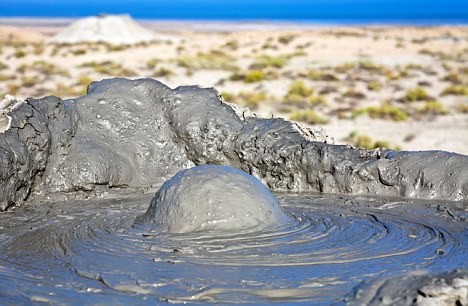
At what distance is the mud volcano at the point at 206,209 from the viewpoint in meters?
3.34

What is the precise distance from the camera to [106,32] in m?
33.5

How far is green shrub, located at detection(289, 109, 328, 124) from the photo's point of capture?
1255 centimetres

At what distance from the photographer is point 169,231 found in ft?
14.0

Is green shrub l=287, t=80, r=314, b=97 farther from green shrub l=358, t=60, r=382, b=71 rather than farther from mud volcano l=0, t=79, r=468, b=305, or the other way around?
mud volcano l=0, t=79, r=468, b=305

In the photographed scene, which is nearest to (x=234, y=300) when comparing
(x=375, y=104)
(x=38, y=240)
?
(x=38, y=240)

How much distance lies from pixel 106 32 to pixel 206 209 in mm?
30210

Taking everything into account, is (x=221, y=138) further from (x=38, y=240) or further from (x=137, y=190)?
(x=38, y=240)

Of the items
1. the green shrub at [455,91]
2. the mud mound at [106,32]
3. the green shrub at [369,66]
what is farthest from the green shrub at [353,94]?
the mud mound at [106,32]

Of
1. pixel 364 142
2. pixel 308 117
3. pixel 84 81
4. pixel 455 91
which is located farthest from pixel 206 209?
pixel 84 81

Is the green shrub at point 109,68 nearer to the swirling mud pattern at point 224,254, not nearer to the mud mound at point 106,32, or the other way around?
the mud mound at point 106,32

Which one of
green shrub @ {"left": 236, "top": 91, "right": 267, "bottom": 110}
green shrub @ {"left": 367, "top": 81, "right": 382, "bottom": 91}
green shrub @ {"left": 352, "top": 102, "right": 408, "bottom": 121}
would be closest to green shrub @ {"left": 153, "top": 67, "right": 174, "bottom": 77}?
green shrub @ {"left": 236, "top": 91, "right": 267, "bottom": 110}

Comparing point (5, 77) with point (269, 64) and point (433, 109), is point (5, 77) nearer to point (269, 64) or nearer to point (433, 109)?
point (269, 64)

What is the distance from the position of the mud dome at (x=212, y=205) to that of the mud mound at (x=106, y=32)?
1098 inches

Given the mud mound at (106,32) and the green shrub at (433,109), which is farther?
the mud mound at (106,32)
